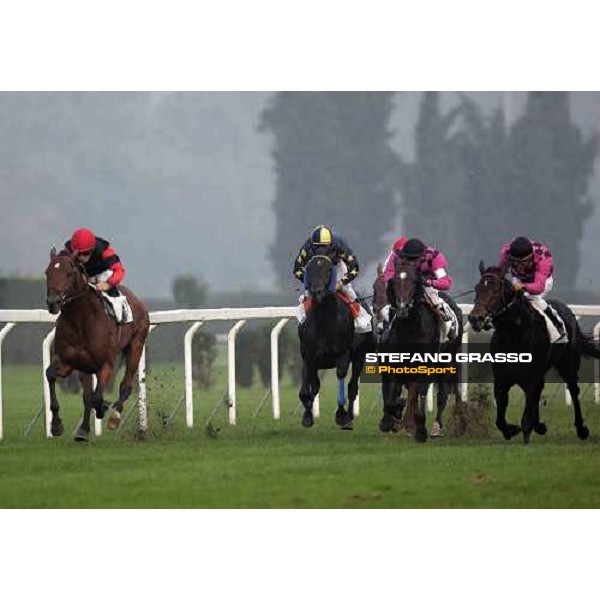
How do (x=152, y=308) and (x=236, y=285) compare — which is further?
(x=236, y=285)

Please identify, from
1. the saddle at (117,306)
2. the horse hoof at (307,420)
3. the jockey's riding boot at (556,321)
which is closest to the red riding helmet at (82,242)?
the saddle at (117,306)

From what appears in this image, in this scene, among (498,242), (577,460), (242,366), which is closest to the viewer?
(577,460)

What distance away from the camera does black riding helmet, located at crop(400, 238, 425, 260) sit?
1066 centimetres

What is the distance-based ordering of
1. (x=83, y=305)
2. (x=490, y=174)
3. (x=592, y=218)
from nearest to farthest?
(x=83, y=305)
(x=592, y=218)
(x=490, y=174)

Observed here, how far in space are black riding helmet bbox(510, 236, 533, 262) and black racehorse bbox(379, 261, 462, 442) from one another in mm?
578

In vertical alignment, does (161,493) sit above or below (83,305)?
below

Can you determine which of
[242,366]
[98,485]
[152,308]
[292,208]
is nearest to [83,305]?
[98,485]

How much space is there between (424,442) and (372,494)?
6.97 ft

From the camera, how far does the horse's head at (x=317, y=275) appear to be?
10.9 meters

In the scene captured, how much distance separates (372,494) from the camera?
880cm

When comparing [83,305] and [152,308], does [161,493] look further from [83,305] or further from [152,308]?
[152,308]

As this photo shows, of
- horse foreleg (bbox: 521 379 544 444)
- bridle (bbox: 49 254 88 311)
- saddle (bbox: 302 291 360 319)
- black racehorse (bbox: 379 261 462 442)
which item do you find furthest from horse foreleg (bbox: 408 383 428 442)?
bridle (bbox: 49 254 88 311)

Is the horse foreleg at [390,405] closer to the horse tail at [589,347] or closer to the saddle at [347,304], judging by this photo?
the saddle at [347,304]

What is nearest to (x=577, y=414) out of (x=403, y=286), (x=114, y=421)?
(x=403, y=286)
